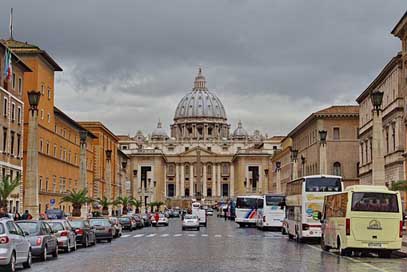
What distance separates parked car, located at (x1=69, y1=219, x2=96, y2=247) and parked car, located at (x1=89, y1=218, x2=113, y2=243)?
3.53m

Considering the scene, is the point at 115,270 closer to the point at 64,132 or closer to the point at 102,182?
the point at 64,132

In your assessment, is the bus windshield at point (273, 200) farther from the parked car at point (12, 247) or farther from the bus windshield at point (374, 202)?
the parked car at point (12, 247)

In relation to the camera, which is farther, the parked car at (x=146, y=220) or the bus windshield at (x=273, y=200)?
the parked car at (x=146, y=220)

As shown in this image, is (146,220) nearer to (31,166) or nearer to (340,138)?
(340,138)

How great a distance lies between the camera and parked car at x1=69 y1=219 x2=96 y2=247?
1482 inches

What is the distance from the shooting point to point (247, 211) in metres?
81.2

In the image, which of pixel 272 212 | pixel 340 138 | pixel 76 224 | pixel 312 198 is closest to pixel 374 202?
pixel 312 198

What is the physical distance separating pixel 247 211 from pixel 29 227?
5462cm

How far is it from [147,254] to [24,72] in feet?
144

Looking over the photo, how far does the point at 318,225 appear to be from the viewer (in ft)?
136

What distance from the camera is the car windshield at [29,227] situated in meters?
27.5

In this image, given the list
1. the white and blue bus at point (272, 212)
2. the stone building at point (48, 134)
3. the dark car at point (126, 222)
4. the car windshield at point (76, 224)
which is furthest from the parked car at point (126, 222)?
the car windshield at point (76, 224)

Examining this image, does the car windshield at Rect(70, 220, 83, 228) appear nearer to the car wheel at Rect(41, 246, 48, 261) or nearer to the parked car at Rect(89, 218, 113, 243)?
the parked car at Rect(89, 218, 113, 243)

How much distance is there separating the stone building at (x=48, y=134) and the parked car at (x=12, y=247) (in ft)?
140
